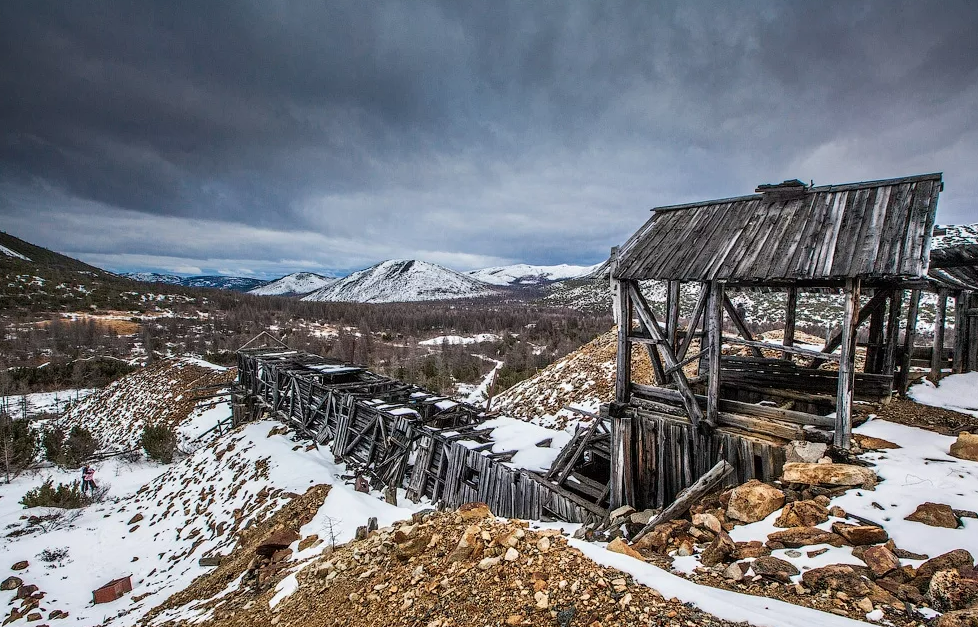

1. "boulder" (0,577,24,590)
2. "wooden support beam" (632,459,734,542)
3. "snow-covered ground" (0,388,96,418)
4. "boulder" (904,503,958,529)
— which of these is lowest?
"snow-covered ground" (0,388,96,418)

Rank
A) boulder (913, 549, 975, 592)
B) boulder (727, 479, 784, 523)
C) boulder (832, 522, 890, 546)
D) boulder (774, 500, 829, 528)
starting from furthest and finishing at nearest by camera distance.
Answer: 1. boulder (727, 479, 784, 523)
2. boulder (774, 500, 829, 528)
3. boulder (832, 522, 890, 546)
4. boulder (913, 549, 975, 592)

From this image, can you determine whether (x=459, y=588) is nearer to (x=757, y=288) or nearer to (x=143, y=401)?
(x=757, y=288)

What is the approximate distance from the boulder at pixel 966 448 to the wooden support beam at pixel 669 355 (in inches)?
119

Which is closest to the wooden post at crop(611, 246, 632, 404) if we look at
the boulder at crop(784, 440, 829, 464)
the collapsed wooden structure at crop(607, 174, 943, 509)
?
the collapsed wooden structure at crop(607, 174, 943, 509)

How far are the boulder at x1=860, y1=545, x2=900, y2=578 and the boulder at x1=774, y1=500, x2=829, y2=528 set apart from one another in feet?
2.39

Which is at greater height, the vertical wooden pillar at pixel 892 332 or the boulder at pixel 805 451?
the vertical wooden pillar at pixel 892 332

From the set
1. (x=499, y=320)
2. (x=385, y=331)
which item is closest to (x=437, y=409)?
(x=385, y=331)

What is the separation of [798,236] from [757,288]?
2328 mm

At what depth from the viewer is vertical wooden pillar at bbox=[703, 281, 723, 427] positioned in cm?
677

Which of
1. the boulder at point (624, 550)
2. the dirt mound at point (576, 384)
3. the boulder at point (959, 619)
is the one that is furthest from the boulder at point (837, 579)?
the dirt mound at point (576, 384)

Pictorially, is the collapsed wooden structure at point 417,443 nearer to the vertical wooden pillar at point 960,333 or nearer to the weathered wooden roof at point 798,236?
the weathered wooden roof at point 798,236

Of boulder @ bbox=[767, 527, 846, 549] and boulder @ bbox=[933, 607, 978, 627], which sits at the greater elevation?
boulder @ bbox=[933, 607, 978, 627]

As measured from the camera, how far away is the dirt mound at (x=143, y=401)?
1078 inches

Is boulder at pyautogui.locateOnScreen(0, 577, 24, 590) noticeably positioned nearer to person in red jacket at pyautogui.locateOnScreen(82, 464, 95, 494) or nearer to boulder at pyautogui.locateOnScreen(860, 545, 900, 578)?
person in red jacket at pyautogui.locateOnScreen(82, 464, 95, 494)
